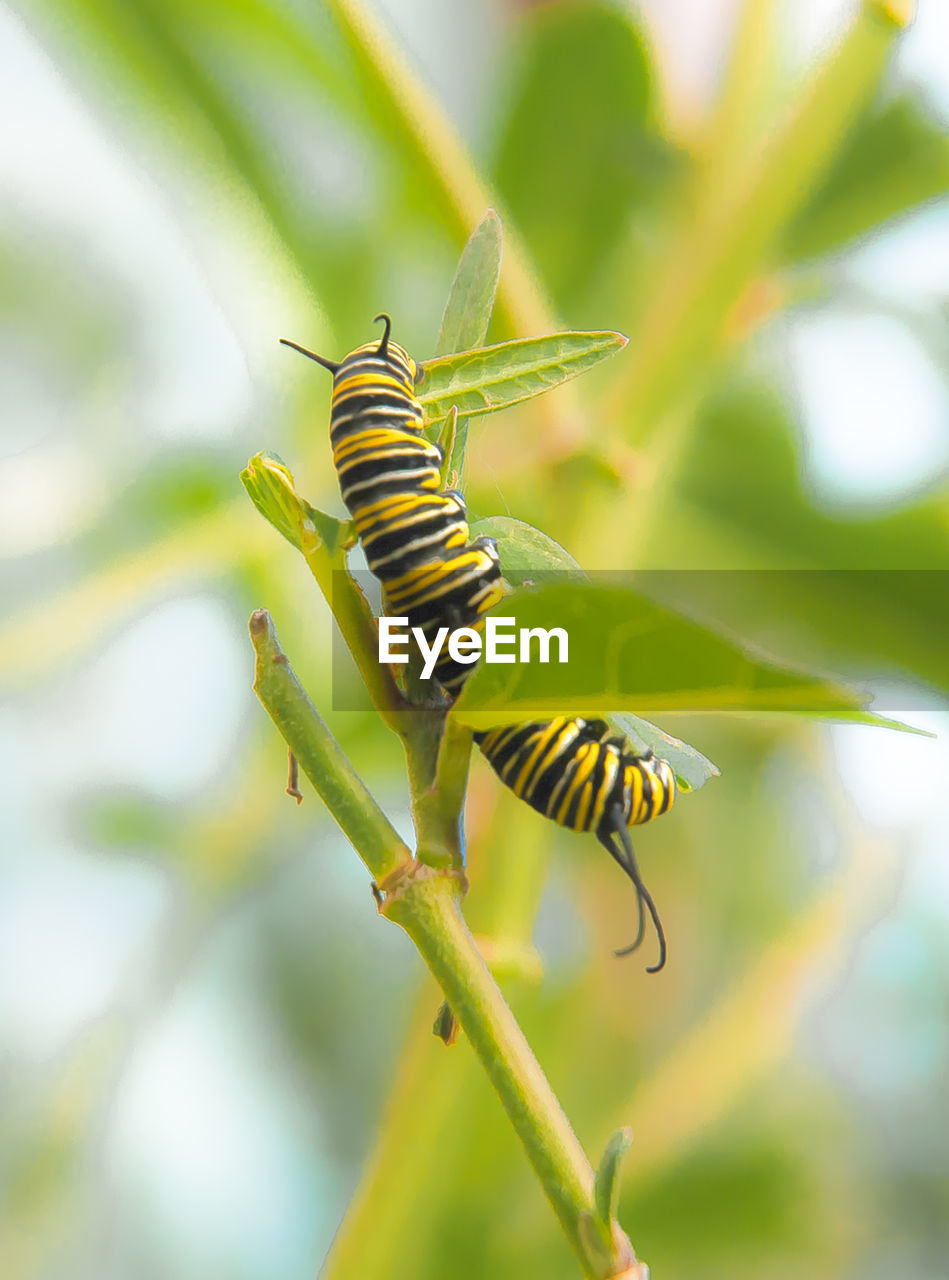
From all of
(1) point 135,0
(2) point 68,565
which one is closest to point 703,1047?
(2) point 68,565

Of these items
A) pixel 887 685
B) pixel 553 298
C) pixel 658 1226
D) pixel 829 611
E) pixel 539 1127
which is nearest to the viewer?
pixel 539 1127

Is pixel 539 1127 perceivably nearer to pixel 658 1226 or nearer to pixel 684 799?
pixel 658 1226

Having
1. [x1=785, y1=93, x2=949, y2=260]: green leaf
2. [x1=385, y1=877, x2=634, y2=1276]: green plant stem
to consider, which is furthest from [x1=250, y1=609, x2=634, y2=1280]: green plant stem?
[x1=785, y1=93, x2=949, y2=260]: green leaf

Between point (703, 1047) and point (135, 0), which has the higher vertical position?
point (135, 0)

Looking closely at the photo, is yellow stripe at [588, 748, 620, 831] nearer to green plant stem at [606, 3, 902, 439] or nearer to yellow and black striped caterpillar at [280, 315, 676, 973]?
yellow and black striped caterpillar at [280, 315, 676, 973]

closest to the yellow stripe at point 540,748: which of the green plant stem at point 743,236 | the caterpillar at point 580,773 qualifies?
the caterpillar at point 580,773
